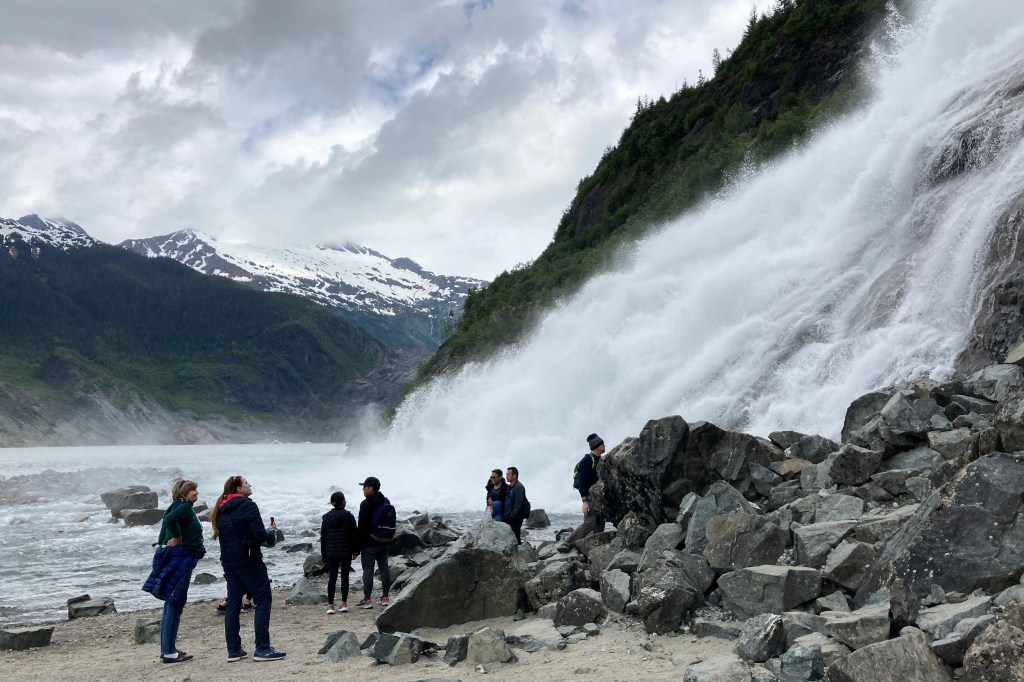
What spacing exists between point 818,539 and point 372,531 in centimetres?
790

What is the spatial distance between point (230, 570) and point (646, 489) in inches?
317

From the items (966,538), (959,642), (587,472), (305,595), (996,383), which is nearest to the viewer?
(959,642)

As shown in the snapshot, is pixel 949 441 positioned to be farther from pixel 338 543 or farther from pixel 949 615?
pixel 338 543

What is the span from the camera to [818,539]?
8.72 metres

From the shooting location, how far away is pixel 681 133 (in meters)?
61.9

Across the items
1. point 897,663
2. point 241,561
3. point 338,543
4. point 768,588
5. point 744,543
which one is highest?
point 241,561

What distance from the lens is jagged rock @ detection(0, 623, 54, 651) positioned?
1135 centimetres

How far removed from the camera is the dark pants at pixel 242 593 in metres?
9.77

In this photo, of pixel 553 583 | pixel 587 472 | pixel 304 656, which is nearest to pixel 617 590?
pixel 553 583

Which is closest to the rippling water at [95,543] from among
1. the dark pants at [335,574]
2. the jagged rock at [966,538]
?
the dark pants at [335,574]

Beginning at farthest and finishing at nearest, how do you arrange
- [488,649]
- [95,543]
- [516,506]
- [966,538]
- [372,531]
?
[95,543]
[516,506]
[372,531]
[488,649]
[966,538]

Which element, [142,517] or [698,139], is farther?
[698,139]

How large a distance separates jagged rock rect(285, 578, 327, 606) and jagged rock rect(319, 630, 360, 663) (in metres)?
4.32

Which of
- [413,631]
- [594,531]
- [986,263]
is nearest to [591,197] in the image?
[986,263]
